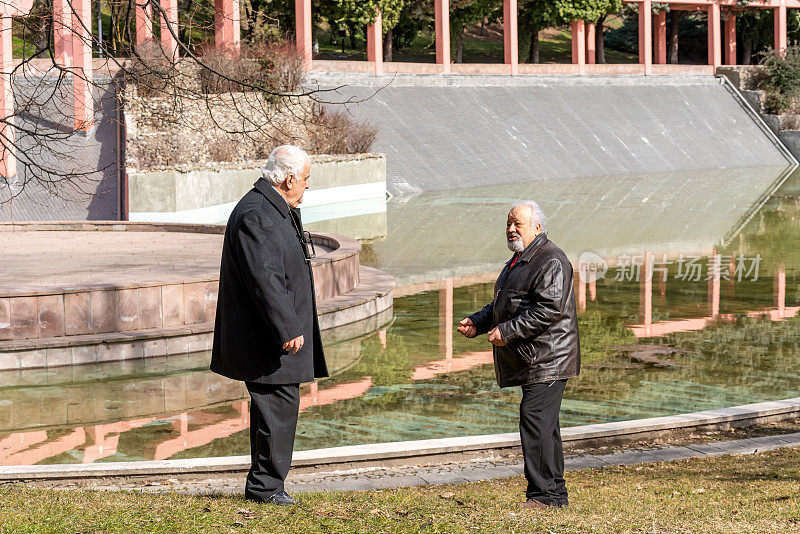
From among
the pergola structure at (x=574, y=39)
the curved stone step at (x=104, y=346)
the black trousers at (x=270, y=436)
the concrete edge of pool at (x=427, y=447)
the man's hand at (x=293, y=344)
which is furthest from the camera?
the pergola structure at (x=574, y=39)

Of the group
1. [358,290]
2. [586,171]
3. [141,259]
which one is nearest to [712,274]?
[358,290]

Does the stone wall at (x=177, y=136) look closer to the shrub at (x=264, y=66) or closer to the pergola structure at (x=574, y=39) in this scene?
the shrub at (x=264, y=66)

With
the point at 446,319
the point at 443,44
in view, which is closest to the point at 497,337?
the point at 446,319

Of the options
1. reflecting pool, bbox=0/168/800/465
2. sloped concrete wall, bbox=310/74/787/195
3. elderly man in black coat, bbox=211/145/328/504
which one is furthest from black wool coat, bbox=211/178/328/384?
sloped concrete wall, bbox=310/74/787/195

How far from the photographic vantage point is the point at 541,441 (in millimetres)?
5273

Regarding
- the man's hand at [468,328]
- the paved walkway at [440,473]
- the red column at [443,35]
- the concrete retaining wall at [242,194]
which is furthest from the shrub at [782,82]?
the man's hand at [468,328]

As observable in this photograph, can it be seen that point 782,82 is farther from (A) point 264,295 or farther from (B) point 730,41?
(A) point 264,295

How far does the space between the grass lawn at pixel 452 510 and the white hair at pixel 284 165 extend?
5.03ft

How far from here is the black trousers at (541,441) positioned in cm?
527

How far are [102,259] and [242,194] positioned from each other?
11.3 m

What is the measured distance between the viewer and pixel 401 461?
663 centimetres

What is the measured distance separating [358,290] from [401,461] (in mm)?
6387

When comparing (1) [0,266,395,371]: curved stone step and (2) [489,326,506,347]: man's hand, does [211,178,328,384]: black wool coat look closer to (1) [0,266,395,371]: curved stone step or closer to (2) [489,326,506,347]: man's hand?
(2) [489,326,506,347]: man's hand

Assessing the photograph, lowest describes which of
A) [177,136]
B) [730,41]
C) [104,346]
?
[104,346]
